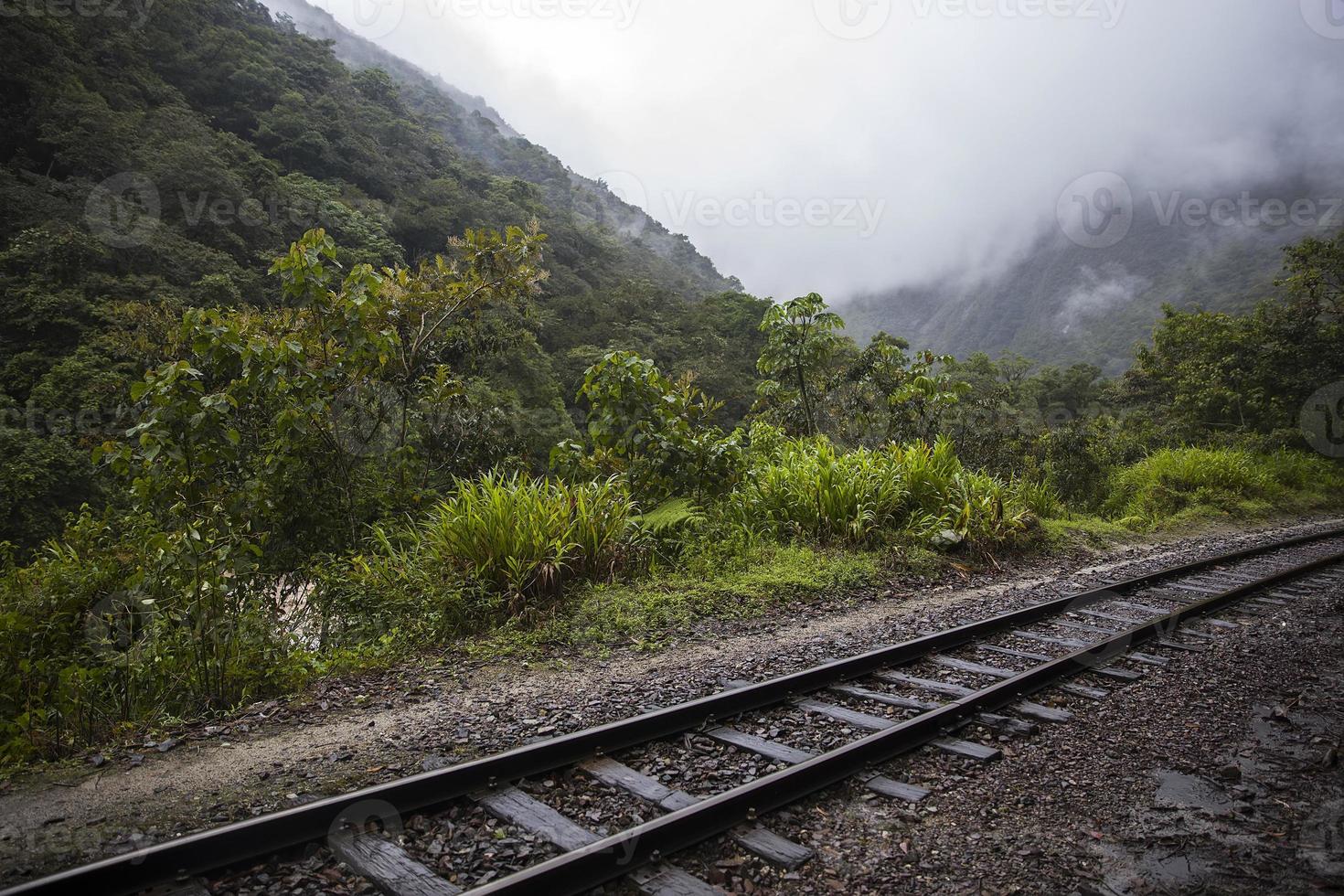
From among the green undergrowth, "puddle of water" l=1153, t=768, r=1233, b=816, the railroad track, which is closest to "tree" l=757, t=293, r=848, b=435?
the green undergrowth

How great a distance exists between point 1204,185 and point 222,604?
470 feet

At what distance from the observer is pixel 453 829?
8.82 feet

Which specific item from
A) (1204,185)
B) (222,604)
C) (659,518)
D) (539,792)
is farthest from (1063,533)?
(1204,185)

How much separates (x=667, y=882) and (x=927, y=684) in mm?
2587

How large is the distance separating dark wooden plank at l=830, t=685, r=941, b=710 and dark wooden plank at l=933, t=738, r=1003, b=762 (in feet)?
1.19

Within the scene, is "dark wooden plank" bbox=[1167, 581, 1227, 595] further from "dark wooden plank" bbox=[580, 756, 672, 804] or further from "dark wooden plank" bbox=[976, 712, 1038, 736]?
"dark wooden plank" bbox=[580, 756, 672, 804]

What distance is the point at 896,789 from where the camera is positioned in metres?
3.08

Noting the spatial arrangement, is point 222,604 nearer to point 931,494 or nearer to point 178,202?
point 931,494

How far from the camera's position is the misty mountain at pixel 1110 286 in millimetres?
70875

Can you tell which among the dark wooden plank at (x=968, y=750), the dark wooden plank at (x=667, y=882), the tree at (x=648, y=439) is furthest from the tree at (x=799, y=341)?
the dark wooden plank at (x=667, y=882)

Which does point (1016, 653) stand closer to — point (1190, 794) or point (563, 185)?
point (1190, 794)

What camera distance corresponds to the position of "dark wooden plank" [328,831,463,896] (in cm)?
231

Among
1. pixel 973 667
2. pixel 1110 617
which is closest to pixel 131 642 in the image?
pixel 973 667

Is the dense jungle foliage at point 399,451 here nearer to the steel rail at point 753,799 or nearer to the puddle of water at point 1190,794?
the steel rail at point 753,799
